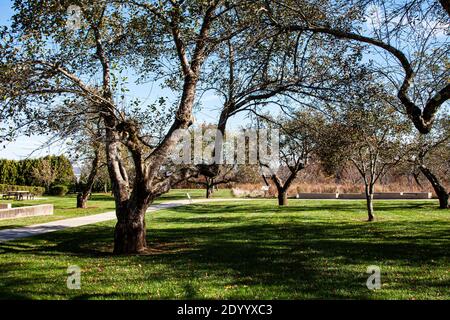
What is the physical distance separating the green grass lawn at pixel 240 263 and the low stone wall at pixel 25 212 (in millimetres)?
4911

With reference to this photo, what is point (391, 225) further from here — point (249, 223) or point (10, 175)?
point (10, 175)

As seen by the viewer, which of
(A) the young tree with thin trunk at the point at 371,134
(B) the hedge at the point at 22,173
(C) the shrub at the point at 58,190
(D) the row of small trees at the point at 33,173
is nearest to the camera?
(A) the young tree with thin trunk at the point at 371,134

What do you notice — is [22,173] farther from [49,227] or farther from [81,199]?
[49,227]

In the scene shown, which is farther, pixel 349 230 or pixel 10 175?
pixel 10 175

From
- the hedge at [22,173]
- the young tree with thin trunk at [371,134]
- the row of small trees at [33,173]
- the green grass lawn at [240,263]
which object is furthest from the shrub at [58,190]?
the young tree with thin trunk at [371,134]

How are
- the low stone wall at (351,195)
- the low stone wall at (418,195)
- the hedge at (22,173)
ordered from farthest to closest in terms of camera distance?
the hedge at (22,173), the low stone wall at (351,195), the low stone wall at (418,195)

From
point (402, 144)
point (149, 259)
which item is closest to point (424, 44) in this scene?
point (149, 259)

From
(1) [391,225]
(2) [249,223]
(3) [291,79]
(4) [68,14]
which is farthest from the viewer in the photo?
(2) [249,223]

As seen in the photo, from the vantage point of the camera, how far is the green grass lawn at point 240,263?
A: 22.4 feet

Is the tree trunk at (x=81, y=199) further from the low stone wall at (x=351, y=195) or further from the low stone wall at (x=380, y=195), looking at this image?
the low stone wall at (x=351, y=195)

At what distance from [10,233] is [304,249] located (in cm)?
929

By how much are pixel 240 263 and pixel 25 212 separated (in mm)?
14308

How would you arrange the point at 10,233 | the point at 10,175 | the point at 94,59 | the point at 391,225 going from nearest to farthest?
the point at 94,59 → the point at 10,233 → the point at 391,225 → the point at 10,175

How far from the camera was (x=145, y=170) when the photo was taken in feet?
35.6
